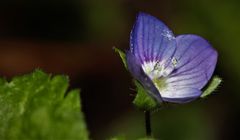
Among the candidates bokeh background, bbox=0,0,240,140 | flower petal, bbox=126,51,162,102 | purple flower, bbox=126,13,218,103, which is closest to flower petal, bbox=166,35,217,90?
purple flower, bbox=126,13,218,103

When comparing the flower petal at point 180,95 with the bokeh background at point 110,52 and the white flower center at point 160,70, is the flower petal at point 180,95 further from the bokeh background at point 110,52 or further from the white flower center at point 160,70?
the bokeh background at point 110,52

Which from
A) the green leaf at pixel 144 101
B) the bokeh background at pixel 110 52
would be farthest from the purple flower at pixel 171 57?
the bokeh background at pixel 110 52

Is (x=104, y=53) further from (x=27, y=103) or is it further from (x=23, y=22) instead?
(x=27, y=103)

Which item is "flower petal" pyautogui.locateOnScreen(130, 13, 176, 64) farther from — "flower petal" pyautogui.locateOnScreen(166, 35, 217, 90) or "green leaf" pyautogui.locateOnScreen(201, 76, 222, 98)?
"green leaf" pyautogui.locateOnScreen(201, 76, 222, 98)

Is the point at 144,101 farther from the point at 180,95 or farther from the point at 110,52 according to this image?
the point at 110,52

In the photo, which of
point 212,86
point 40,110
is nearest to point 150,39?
point 212,86
